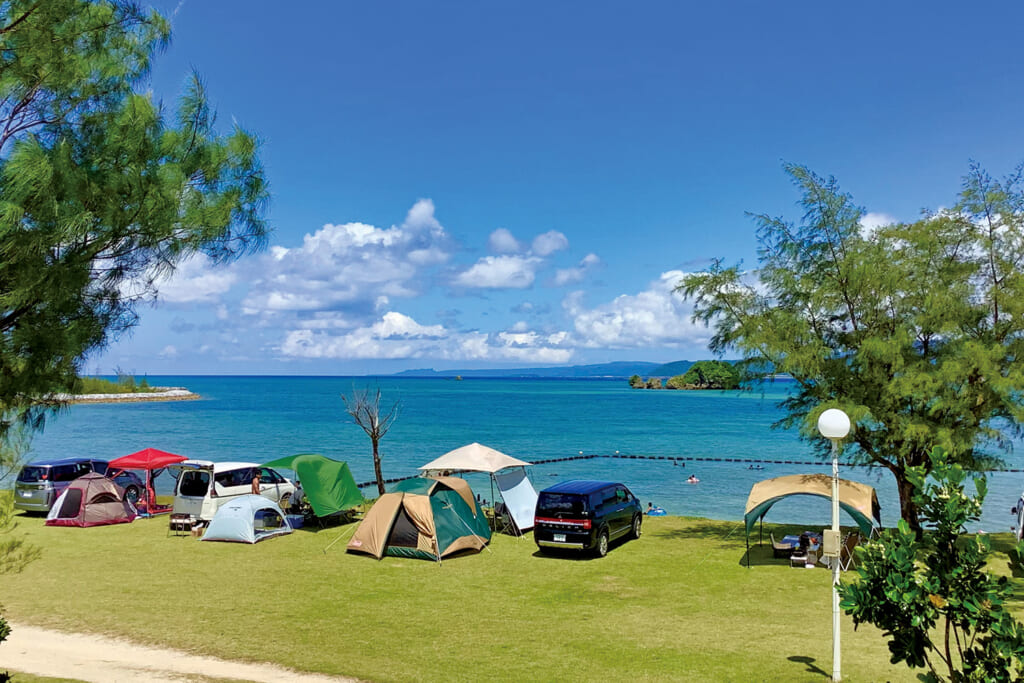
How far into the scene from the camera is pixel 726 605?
42.0 ft

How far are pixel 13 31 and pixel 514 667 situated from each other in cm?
909

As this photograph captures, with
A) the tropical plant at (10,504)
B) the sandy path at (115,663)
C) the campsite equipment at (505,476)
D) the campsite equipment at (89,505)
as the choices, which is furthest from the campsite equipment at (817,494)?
the campsite equipment at (89,505)

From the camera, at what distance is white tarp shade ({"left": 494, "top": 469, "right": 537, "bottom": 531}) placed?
1930cm

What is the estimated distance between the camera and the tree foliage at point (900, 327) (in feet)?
52.5

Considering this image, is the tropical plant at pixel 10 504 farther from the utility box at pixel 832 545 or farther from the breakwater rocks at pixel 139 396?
the breakwater rocks at pixel 139 396

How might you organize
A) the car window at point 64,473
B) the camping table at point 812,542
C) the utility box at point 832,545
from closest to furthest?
1. the utility box at point 832,545
2. the camping table at point 812,542
3. the car window at point 64,473

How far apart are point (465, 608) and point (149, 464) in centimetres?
1331

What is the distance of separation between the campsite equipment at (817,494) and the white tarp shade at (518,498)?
19.0 feet

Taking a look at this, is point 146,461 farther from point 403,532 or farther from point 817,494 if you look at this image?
point 817,494

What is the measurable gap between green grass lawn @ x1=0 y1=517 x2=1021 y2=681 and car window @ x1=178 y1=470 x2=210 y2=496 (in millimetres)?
1618

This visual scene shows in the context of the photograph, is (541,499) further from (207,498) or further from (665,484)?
(665,484)

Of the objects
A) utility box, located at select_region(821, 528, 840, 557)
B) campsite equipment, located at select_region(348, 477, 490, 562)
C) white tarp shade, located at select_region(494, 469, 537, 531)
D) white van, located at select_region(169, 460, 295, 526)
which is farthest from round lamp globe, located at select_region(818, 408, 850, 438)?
white van, located at select_region(169, 460, 295, 526)

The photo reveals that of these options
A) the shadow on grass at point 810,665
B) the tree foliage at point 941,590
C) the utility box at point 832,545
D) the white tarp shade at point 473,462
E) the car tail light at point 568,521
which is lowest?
the shadow on grass at point 810,665

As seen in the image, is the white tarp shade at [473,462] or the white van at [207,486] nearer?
the white van at [207,486]
